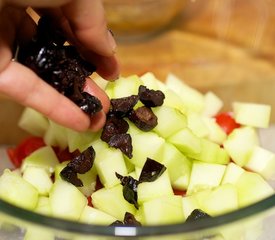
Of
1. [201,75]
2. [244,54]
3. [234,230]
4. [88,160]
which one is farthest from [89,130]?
[244,54]

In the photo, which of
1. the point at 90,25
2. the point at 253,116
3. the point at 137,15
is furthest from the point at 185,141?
the point at 137,15

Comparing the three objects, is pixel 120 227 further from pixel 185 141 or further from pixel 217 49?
pixel 217 49

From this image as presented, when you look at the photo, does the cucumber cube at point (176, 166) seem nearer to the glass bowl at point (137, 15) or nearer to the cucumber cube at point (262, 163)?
the cucumber cube at point (262, 163)

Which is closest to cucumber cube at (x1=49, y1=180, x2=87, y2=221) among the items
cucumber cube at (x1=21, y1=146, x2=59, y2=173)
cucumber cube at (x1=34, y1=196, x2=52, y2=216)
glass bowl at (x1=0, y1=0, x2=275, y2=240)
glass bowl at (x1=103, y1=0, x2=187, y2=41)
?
cucumber cube at (x1=34, y1=196, x2=52, y2=216)

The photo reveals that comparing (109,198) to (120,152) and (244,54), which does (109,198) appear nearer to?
(120,152)

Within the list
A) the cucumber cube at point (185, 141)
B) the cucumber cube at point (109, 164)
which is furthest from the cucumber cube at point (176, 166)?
the cucumber cube at point (109, 164)

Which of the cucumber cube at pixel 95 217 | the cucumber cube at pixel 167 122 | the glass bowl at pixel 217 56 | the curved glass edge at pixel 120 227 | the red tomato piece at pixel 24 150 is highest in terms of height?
the curved glass edge at pixel 120 227

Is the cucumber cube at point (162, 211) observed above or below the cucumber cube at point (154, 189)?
above
